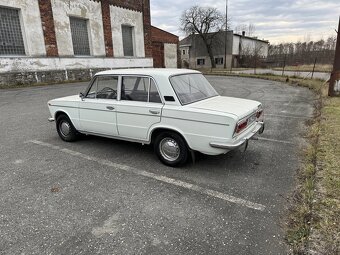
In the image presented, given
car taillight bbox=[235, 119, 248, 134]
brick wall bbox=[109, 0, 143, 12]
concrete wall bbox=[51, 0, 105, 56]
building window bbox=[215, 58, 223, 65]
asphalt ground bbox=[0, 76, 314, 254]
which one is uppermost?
brick wall bbox=[109, 0, 143, 12]

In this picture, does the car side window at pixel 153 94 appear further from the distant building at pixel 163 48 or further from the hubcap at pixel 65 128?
the distant building at pixel 163 48

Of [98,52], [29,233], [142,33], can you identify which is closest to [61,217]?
[29,233]

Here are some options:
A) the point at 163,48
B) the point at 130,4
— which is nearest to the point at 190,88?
the point at 130,4

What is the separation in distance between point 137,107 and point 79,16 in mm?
17828

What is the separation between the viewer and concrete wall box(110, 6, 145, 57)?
21953 millimetres

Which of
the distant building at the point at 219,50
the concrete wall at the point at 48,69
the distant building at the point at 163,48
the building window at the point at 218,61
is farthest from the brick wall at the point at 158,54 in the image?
the building window at the point at 218,61

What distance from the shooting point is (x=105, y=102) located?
483cm

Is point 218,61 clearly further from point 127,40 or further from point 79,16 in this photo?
point 79,16

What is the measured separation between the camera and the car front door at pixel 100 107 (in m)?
4.79

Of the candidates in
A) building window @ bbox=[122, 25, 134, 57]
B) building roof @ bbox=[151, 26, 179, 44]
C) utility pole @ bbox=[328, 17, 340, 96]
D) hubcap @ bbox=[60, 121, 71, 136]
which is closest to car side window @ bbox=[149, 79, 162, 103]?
hubcap @ bbox=[60, 121, 71, 136]

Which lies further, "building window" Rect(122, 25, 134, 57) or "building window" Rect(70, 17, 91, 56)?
"building window" Rect(122, 25, 134, 57)

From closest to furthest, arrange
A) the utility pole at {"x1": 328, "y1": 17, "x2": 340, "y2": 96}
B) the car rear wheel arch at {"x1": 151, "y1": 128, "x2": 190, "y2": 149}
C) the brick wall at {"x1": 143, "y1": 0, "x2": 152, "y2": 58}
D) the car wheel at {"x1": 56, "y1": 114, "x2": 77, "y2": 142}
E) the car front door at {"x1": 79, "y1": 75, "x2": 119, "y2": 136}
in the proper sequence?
1. the car rear wheel arch at {"x1": 151, "y1": 128, "x2": 190, "y2": 149}
2. the car front door at {"x1": 79, "y1": 75, "x2": 119, "y2": 136}
3. the car wheel at {"x1": 56, "y1": 114, "x2": 77, "y2": 142}
4. the utility pole at {"x1": 328, "y1": 17, "x2": 340, "y2": 96}
5. the brick wall at {"x1": 143, "y1": 0, "x2": 152, "y2": 58}

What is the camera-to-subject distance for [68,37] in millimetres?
18484

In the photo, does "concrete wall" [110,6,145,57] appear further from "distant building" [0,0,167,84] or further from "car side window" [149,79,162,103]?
"car side window" [149,79,162,103]
